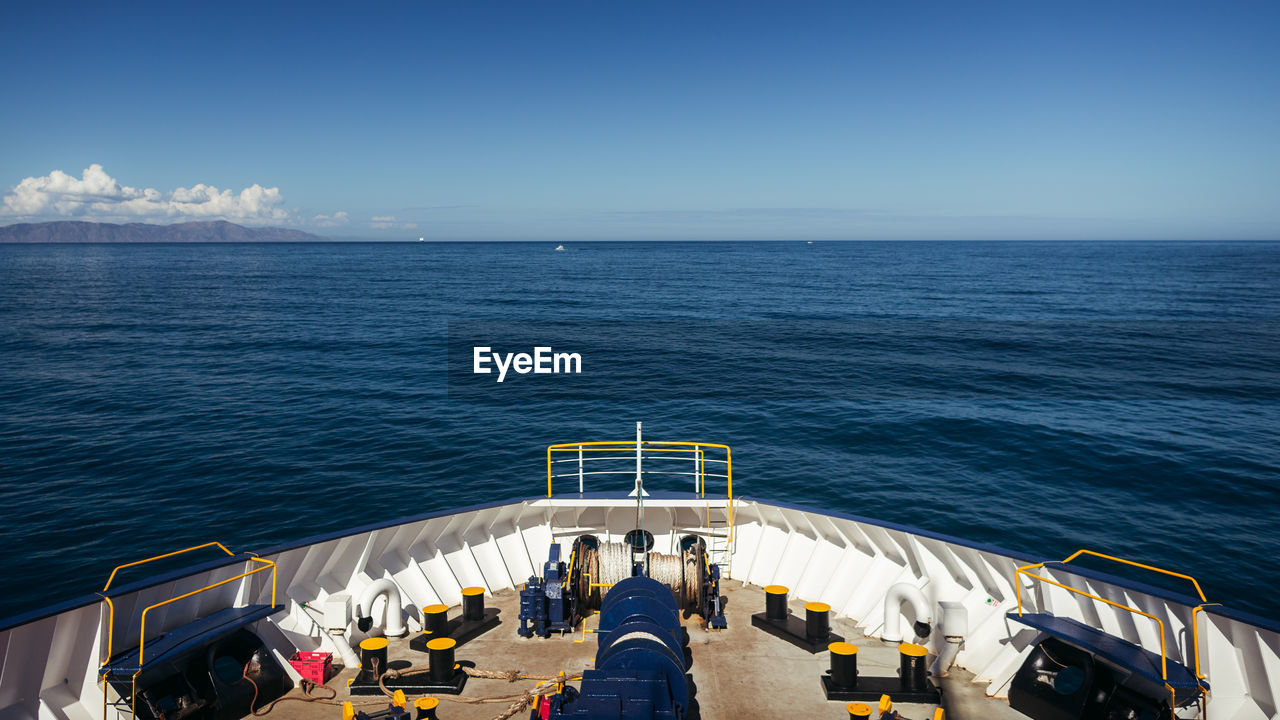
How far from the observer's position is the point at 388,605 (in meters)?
11.0

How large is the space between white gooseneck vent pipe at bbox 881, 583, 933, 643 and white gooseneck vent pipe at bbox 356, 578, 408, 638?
7091 mm

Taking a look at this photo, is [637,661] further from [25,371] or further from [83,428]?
[25,371]

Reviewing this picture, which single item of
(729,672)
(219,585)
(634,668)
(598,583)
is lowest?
(729,672)

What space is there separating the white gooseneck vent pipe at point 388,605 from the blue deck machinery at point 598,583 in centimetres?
178

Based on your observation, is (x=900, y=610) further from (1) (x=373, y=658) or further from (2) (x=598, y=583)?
(1) (x=373, y=658)

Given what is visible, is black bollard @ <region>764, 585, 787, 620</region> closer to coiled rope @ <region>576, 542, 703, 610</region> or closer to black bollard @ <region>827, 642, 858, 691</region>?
coiled rope @ <region>576, 542, 703, 610</region>

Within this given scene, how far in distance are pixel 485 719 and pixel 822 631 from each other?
496cm

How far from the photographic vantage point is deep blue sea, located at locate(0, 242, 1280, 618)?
83.5 ft

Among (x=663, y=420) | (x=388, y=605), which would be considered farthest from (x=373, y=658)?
(x=663, y=420)

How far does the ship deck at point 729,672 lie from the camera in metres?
9.47

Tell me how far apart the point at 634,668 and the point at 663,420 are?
29.6 meters

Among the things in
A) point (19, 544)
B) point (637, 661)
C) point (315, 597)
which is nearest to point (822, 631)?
point (637, 661)

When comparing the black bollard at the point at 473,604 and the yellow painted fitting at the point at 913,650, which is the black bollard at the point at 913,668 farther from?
the black bollard at the point at 473,604

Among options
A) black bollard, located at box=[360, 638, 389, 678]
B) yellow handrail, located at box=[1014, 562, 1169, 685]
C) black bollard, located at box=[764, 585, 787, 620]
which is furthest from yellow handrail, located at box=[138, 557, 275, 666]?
yellow handrail, located at box=[1014, 562, 1169, 685]
